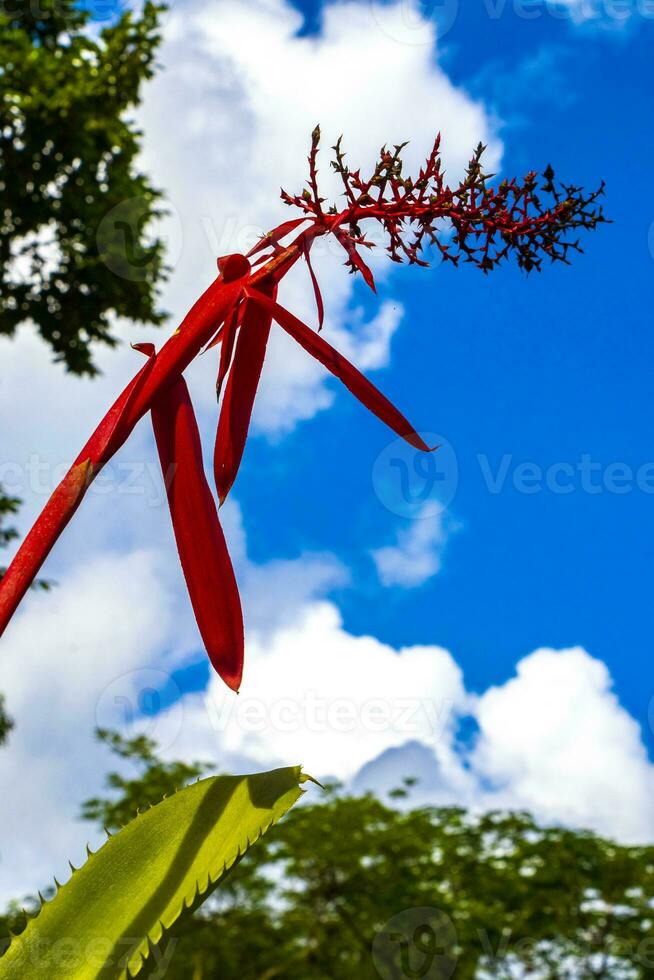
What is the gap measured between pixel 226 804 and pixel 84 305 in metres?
8.20

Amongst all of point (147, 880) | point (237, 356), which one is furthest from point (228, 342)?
point (147, 880)

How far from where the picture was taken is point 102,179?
28.7 feet

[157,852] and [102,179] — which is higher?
[102,179]

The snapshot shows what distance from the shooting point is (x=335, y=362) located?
119cm

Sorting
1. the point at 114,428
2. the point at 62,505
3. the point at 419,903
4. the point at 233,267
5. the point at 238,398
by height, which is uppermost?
Answer: the point at 419,903

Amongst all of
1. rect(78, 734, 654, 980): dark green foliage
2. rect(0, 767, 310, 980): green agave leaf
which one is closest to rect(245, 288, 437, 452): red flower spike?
rect(0, 767, 310, 980): green agave leaf

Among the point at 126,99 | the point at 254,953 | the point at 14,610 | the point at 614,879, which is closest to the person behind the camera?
the point at 14,610

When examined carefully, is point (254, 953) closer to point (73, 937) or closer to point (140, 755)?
point (140, 755)

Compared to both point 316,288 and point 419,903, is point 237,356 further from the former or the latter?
point 419,903

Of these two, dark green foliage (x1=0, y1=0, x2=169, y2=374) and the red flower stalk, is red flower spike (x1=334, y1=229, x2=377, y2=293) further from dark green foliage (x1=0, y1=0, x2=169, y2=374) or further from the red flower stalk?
dark green foliage (x1=0, y1=0, x2=169, y2=374)

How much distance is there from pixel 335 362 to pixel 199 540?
0.30 meters

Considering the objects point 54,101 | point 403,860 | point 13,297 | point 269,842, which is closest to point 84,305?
point 13,297

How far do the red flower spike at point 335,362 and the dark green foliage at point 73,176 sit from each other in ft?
26.1

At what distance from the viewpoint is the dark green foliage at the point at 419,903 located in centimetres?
689
